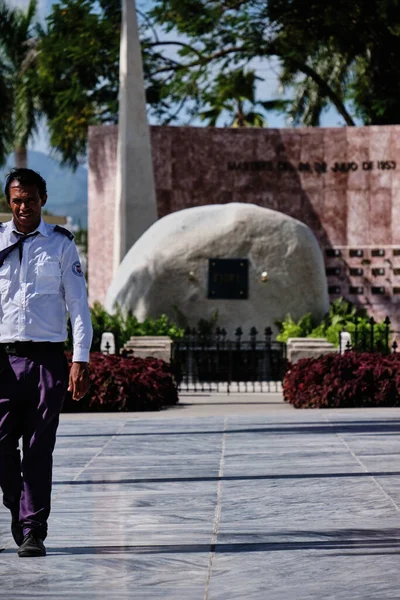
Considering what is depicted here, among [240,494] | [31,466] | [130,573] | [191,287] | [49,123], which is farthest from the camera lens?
[49,123]

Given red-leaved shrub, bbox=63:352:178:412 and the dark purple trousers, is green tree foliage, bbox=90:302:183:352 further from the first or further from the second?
the dark purple trousers

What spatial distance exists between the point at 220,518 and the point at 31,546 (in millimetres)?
1496

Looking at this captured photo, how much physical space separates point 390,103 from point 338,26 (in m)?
2.81

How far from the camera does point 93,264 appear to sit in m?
32.3

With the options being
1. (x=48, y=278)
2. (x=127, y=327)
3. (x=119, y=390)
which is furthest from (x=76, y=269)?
(x=127, y=327)

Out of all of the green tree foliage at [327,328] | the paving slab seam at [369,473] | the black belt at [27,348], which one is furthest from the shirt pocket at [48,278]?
the green tree foliage at [327,328]

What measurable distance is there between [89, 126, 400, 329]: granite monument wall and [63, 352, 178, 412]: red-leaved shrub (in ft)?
50.5

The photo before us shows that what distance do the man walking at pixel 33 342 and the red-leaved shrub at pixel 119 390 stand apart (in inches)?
372

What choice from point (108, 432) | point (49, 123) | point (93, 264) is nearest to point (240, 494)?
point (108, 432)

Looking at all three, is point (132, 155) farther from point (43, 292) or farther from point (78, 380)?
point (78, 380)

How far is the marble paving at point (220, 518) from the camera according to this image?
17.1 ft

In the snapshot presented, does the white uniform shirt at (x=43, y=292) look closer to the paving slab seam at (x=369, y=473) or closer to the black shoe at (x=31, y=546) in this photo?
the black shoe at (x=31, y=546)

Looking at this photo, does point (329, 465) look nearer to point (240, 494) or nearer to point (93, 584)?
point (240, 494)

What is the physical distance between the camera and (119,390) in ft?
52.2
